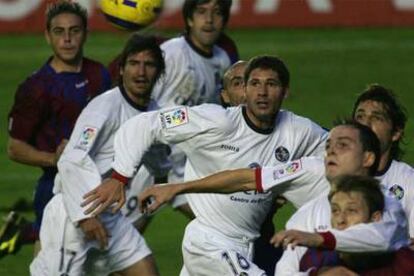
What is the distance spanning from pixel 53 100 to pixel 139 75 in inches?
28.9

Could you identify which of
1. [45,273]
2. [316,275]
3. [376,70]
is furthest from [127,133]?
[376,70]

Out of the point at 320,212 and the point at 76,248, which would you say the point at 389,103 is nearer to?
the point at 320,212

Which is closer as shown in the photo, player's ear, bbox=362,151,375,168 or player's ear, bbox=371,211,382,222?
player's ear, bbox=371,211,382,222

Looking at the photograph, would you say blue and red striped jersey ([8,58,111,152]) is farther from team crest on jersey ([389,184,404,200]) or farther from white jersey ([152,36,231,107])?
team crest on jersey ([389,184,404,200])

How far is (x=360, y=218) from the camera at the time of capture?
775cm

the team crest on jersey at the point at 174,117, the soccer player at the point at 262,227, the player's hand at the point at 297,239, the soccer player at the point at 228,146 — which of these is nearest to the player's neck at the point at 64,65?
the soccer player at the point at 262,227

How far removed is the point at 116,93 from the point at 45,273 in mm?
1195

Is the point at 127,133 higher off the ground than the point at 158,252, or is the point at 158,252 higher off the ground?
the point at 127,133

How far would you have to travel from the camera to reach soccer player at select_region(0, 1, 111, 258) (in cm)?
1095

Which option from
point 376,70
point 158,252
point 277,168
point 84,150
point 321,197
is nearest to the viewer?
point 321,197

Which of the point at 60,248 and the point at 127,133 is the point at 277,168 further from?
the point at 60,248

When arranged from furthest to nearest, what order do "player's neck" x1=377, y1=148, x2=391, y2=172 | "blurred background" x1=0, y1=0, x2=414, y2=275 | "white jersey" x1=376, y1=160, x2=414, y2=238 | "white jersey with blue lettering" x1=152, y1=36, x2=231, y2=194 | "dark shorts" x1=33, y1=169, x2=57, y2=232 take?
"blurred background" x1=0, y1=0, x2=414, y2=275, "white jersey with blue lettering" x1=152, y1=36, x2=231, y2=194, "dark shorts" x1=33, y1=169, x2=57, y2=232, "player's neck" x1=377, y1=148, x2=391, y2=172, "white jersey" x1=376, y1=160, x2=414, y2=238

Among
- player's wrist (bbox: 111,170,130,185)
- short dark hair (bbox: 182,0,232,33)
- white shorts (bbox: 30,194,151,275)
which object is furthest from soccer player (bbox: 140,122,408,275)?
short dark hair (bbox: 182,0,232,33)

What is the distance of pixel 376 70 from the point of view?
69.9 feet
